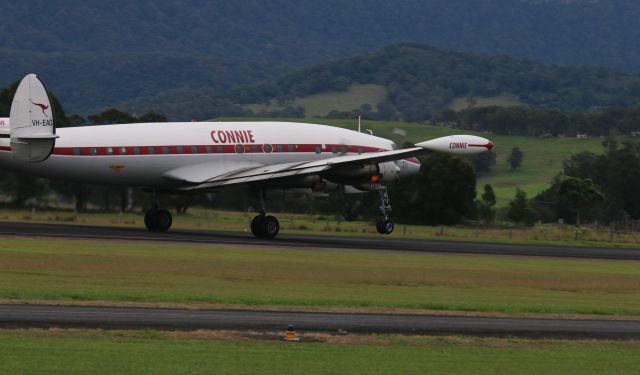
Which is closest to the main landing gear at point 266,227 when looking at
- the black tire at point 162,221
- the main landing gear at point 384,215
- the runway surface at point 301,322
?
the black tire at point 162,221

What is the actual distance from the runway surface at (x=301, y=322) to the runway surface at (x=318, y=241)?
874 inches

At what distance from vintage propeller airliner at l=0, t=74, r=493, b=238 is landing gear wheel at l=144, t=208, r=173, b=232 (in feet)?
0.16

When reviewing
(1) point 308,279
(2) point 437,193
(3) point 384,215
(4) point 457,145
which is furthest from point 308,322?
(2) point 437,193

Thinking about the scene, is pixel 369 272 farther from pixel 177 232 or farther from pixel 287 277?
pixel 177 232

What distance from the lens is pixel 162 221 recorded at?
191ft

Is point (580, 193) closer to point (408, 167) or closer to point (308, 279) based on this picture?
point (408, 167)

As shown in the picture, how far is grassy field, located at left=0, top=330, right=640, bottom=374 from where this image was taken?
22734 mm

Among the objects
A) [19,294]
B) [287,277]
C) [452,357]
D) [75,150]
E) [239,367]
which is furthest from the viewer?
[75,150]

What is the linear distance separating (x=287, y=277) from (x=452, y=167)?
6350 cm

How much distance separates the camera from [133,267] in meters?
41.7

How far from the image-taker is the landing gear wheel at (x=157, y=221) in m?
58.1

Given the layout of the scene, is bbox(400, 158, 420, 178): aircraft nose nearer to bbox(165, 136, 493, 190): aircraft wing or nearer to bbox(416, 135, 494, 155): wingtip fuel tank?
bbox(165, 136, 493, 190): aircraft wing

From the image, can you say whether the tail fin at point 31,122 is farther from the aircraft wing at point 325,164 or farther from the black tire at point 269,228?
the black tire at point 269,228

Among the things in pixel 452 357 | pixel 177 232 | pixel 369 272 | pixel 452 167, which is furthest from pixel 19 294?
pixel 452 167
